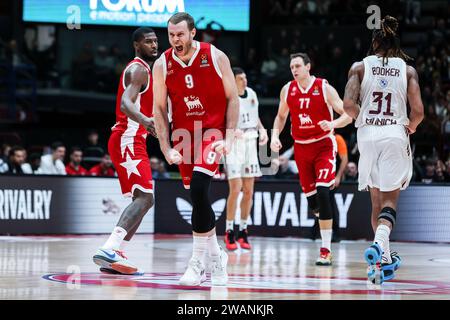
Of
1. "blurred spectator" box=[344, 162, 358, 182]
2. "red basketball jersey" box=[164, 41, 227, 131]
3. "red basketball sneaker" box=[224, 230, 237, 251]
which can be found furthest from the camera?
"blurred spectator" box=[344, 162, 358, 182]

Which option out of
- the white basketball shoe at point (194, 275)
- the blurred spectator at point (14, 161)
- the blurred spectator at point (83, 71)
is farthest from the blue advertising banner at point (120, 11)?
the white basketball shoe at point (194, 275)

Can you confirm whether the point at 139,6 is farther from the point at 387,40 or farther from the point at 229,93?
the point at 229,93

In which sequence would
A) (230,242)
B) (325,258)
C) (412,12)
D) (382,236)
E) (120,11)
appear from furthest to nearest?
1. (412,12)
2. (120,11)
3. (230,242)
4. (325,258)
5. (382,236)

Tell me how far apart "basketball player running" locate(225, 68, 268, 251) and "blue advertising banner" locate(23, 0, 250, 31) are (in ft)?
17.7

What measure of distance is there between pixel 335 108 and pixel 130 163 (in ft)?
10.8

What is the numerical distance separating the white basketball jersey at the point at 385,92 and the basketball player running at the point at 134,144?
6.49ft

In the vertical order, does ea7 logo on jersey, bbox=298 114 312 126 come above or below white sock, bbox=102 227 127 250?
above

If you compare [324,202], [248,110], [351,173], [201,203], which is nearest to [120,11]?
[351,173]

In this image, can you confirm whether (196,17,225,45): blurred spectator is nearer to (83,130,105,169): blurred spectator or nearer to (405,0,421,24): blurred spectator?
(83,130,105,169): blurred spectator

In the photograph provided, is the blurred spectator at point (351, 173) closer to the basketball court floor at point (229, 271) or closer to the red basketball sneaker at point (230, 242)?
the basketball court floor at point (229, 271)

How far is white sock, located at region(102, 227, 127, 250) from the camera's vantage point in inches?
327

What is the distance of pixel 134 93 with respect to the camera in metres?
8.39

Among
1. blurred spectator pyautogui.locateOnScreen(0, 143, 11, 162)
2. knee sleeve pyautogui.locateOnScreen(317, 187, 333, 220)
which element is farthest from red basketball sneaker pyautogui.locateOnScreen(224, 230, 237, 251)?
blurred spectator pyautogui.locateOnScreen(0, 143, 11, 162)

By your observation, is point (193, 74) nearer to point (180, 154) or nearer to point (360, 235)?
point (180, 154)
